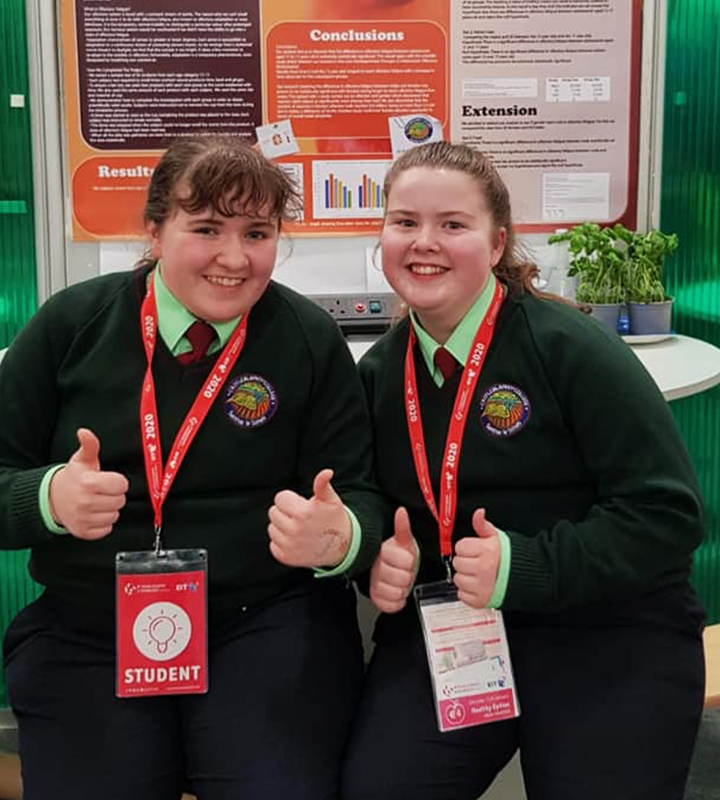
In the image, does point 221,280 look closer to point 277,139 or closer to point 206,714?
point 206,714

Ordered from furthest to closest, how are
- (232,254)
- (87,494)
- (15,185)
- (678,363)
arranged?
1. (15,185)
2. (678,363)
3. (232,254)
4. (87,494)

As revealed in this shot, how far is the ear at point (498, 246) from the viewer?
1534mm

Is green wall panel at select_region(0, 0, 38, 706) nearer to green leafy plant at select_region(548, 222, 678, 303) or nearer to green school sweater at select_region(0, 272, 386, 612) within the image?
green school sweater at select_region(0, 272, 386, 612)

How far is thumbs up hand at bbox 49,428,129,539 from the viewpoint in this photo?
1321mm

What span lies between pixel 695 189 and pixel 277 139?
109 centimetres

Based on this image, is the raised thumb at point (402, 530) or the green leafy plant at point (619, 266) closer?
the raised thumb at point (402, 530)

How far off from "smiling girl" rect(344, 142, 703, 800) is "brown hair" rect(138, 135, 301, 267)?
19 centimetres

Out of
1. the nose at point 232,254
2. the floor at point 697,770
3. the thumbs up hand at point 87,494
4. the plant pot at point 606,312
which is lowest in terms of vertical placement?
the floor at point 697,770

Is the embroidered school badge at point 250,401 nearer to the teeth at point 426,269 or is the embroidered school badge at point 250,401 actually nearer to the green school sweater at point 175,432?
the green school sweater at point 175,432

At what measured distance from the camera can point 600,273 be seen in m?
2.32

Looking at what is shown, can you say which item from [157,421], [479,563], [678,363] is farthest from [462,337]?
[678,363]

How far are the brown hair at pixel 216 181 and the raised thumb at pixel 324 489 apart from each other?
1.27 ft

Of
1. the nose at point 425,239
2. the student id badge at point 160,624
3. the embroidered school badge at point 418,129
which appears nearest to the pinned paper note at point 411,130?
the embroidered school badge at point 418,129

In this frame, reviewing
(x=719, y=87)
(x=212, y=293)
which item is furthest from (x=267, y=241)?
(x=719, y=87)
